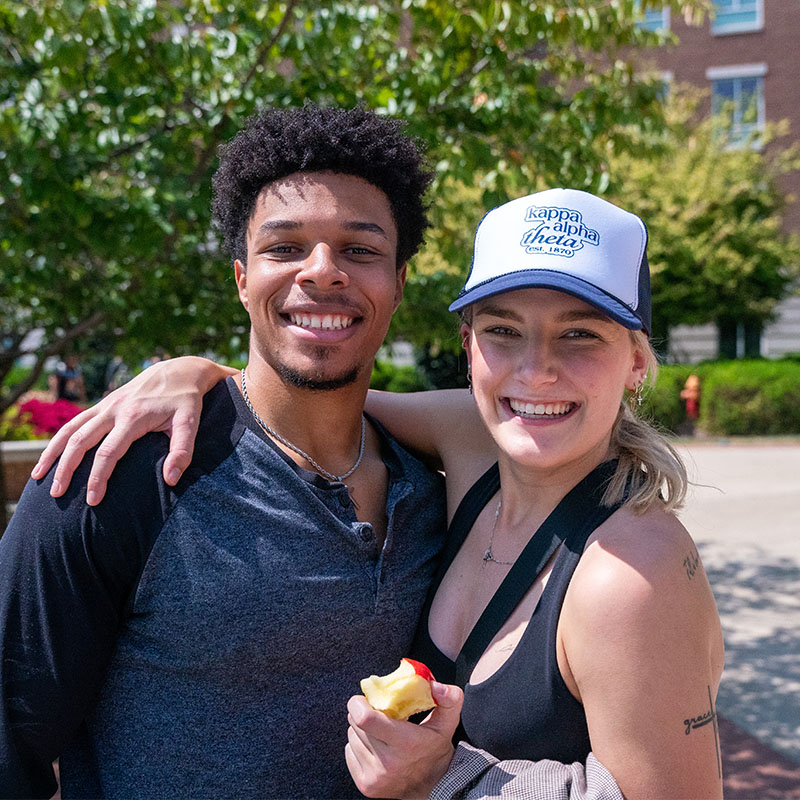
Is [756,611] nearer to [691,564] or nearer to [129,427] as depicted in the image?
[691,564]

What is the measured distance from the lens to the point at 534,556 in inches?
77.0

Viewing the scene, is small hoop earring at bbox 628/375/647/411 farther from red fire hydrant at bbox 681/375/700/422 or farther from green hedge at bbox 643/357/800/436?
red fire hydrant at bbox 681/375/700/422

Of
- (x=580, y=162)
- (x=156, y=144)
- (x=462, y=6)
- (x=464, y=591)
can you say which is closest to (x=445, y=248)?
(x=580, y=162)

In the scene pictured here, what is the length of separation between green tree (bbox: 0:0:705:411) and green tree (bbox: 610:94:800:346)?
1556 centimetres

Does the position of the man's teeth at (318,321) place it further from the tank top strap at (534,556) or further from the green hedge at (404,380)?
the green hedge at (404,380)

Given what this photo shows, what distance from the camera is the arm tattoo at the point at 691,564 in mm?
1761

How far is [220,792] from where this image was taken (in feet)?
6.41

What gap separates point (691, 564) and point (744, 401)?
59.2ft

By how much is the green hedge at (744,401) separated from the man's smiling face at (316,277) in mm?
16700

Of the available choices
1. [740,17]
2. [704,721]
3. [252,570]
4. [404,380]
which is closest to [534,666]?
[704,721]

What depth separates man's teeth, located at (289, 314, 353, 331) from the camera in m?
2.21

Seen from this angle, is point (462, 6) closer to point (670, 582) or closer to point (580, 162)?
point (580, 162)

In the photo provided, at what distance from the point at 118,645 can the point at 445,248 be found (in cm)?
→ 372

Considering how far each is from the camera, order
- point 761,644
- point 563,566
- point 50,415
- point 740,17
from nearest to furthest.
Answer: point 563,566
point 761,644
point 50,415
point 740,17
